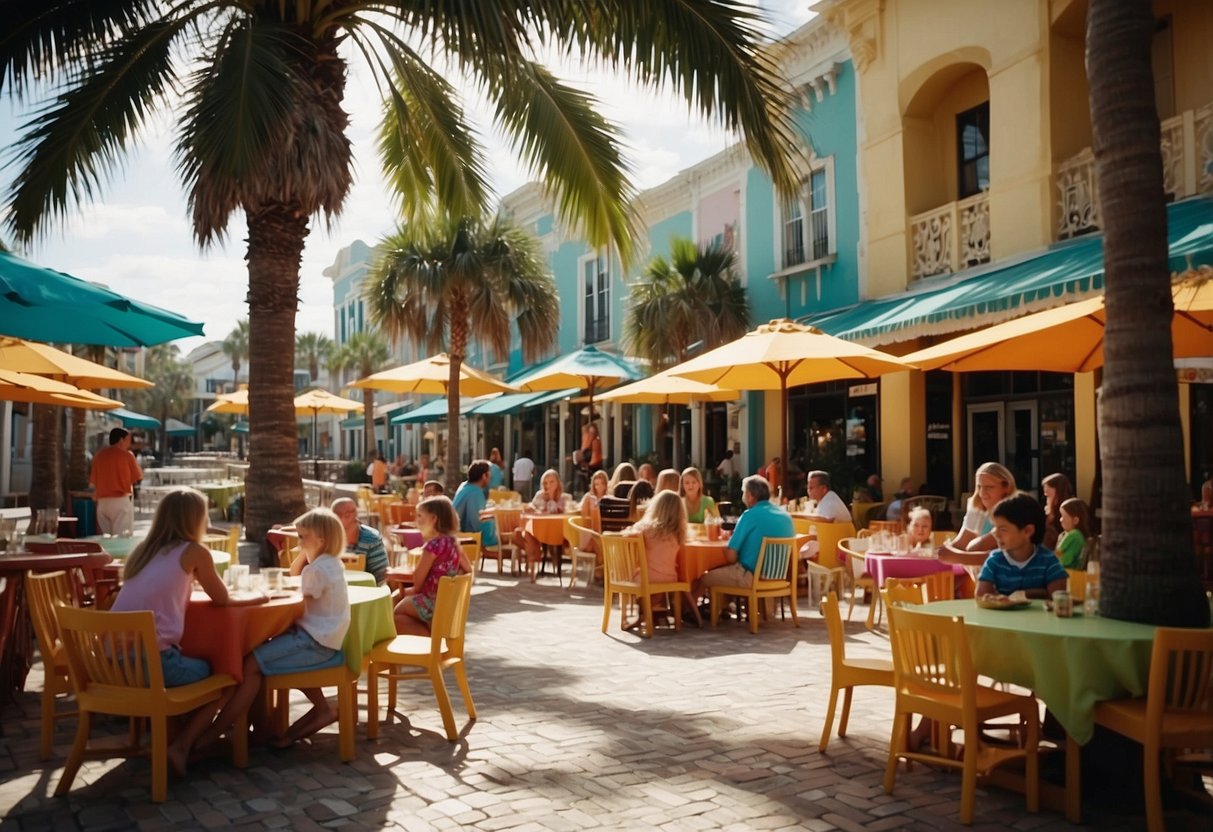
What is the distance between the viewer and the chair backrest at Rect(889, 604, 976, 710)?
4000 millimetres

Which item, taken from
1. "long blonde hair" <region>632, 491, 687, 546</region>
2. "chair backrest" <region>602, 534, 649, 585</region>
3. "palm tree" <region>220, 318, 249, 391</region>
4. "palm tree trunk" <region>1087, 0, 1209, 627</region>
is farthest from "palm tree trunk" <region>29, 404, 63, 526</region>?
"palm tree" <region>220, 318, 249, 391</region>

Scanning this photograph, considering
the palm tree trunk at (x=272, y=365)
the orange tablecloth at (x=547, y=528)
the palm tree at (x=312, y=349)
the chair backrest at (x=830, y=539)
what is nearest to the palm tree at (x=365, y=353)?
the palm tree at (x=312, y=349)

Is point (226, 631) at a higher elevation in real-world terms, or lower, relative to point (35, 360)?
lower

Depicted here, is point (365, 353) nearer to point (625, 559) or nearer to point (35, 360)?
point (35, 360)

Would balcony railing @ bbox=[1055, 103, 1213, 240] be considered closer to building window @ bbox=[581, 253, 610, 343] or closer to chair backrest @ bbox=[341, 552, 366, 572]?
chair backrest @ bbox=[341, 552, 366, 572]

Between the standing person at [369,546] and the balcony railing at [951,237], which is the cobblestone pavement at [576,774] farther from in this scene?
the balcony railing at [951,237]

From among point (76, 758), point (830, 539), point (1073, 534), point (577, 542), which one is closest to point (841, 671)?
point (1073, 534)

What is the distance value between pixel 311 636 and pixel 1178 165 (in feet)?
33.8

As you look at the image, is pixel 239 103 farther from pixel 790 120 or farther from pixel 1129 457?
pixel 1129 457

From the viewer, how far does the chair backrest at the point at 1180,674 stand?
12.0 ft

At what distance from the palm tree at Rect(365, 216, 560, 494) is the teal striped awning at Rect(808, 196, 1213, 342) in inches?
252

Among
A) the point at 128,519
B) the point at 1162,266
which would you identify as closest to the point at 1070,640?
the point at 1162,266

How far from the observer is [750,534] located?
27.4ft

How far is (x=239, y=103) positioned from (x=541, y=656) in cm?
480
